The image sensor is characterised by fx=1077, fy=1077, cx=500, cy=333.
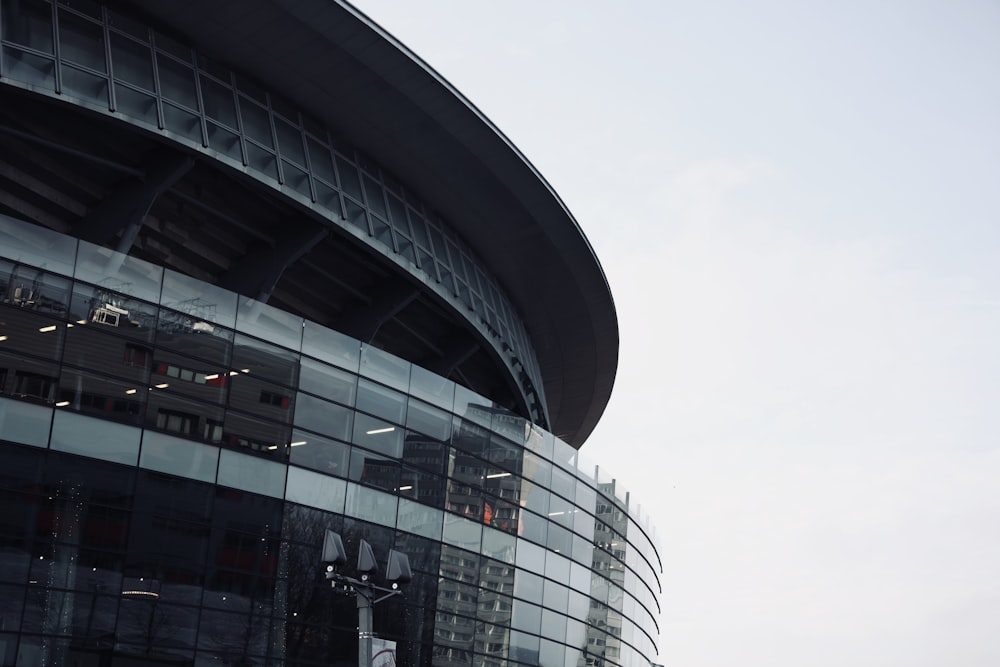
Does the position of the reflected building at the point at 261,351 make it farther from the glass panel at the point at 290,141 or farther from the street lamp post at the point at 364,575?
the street lamp post at the point at 364,575

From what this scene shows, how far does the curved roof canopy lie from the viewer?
28.5 meters

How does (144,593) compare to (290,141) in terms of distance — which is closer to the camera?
(144,593)

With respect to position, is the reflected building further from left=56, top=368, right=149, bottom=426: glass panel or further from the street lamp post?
the street lamp post

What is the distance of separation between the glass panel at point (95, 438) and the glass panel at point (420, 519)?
8.63m

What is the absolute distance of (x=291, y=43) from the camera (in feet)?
96.0

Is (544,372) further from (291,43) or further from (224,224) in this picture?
(291,43)

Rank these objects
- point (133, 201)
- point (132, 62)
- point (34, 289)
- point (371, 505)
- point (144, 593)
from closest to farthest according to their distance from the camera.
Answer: point (34, 289) → point (144, 593) → point (132, 62) → point (133, 201) → point (371, 505)

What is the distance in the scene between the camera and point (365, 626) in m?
18.7

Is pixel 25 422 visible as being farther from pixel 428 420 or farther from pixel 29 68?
pixel 428 420

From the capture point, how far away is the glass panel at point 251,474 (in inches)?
1028

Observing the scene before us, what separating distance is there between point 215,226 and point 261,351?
6.71m

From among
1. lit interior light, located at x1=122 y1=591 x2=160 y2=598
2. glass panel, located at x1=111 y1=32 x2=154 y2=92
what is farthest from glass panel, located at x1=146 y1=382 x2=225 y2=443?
glass panel, located at x1=111 y1=32 x2=154 y2=92

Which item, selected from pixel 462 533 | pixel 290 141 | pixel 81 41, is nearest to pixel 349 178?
pixel 290 141

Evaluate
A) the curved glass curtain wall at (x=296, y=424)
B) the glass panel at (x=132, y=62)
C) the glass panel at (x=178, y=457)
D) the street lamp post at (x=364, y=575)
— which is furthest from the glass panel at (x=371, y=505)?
the glass panel at (x=132, y=62)
